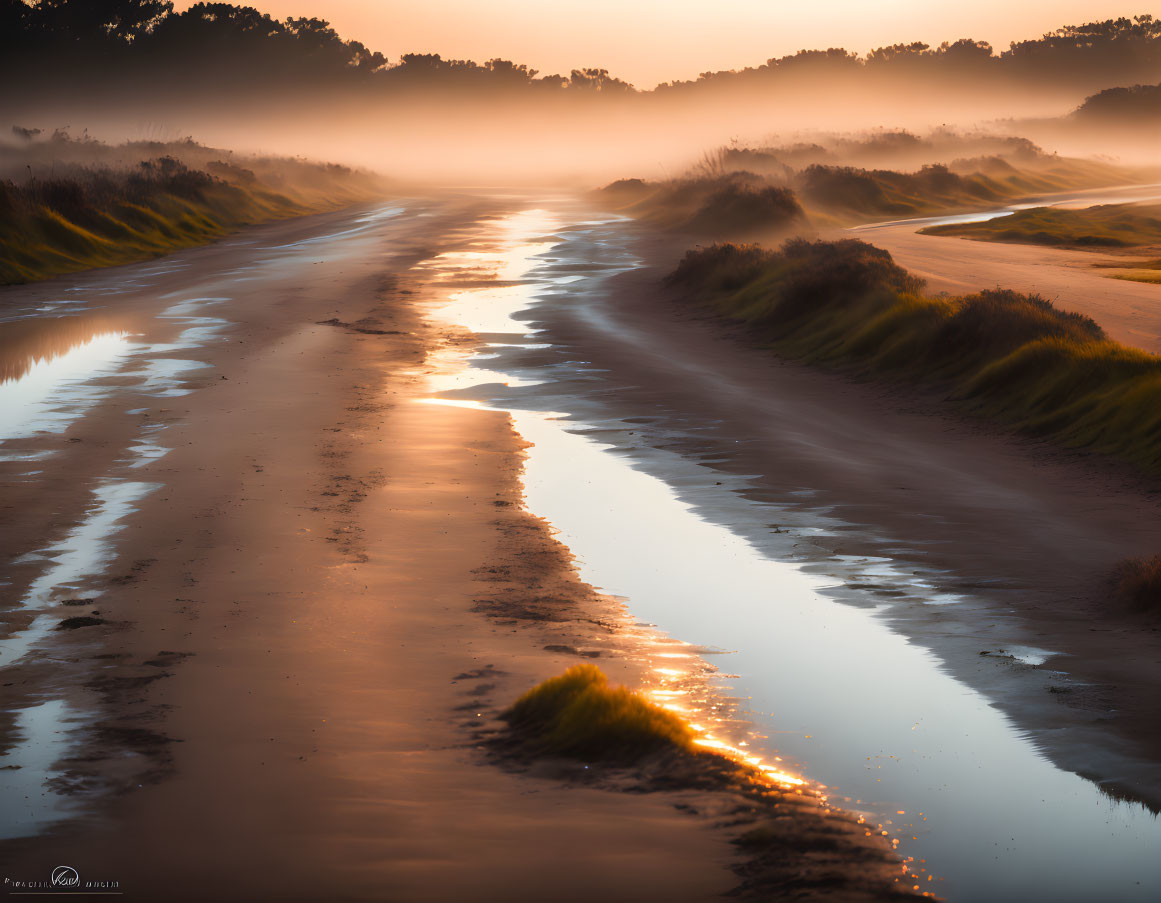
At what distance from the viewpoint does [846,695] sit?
7.05 metres

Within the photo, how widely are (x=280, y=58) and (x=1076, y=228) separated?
128759mm

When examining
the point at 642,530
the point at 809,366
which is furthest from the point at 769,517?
the point at 809,366

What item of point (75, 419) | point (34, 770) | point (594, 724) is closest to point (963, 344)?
point (75, 419)

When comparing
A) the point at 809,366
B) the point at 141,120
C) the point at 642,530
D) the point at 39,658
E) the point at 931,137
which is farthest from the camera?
the point at 141,120

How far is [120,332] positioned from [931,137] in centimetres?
8911

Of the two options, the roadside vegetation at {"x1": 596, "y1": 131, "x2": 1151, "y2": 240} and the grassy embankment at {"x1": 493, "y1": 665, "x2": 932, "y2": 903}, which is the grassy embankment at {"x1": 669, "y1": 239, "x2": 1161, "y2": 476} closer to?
the grassy embankment at {"x1": 493, "y1": 665, "x2": 932, "y2": 903}

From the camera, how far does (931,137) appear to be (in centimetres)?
9912

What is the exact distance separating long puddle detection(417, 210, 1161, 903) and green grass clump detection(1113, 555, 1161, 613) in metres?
1.23

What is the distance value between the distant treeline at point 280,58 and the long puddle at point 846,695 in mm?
123716

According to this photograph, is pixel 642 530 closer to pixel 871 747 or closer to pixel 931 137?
pixel 871 747

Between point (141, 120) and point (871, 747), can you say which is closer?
point (871, 747)

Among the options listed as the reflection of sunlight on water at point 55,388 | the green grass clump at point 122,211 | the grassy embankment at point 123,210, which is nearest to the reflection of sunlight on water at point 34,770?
the reflection of sunlight on water at point 55,388

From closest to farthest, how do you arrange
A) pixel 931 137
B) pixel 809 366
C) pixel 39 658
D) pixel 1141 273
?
pixel 39 658 → pixel 809 366 → pixel 1141 273 → pixel 931 137

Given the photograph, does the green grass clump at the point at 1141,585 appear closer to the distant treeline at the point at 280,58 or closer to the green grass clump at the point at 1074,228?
the green grass clump at the point at 1074,228
